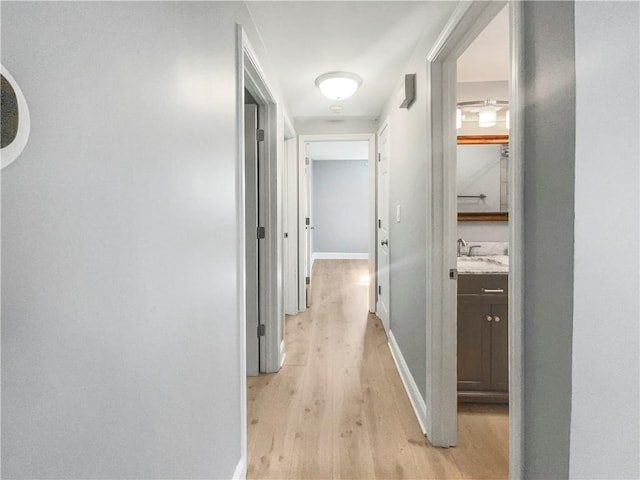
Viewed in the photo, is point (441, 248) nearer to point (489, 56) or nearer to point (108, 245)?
point (489, 56)

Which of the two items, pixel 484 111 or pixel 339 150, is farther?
pixel 339 150

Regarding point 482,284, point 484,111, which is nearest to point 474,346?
point 482,284

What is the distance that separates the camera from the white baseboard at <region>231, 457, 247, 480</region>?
154 cm

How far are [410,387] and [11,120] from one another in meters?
2.42

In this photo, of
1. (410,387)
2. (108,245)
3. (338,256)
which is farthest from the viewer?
(338,256)

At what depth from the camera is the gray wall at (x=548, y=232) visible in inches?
35.2

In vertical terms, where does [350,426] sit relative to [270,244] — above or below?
below

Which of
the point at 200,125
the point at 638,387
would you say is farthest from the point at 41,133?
the point at 638,387

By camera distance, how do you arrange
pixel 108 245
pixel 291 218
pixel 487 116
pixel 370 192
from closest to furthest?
pixel 108 245 → pixel 487 116 → pixel 291 218 → pixel 370 192

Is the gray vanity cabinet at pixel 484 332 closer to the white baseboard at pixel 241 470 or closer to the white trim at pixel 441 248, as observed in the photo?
the white trim at pixel 441 248

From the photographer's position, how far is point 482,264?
→ 236 cm

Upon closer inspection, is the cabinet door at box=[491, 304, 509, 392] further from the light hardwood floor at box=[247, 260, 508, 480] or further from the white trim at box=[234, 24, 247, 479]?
the white trim at box=[234, 24, 247, 479]

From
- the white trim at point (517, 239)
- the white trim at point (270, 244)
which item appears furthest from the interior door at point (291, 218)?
the white trim at point (517, 239)

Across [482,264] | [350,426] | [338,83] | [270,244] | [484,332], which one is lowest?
[350,426]
